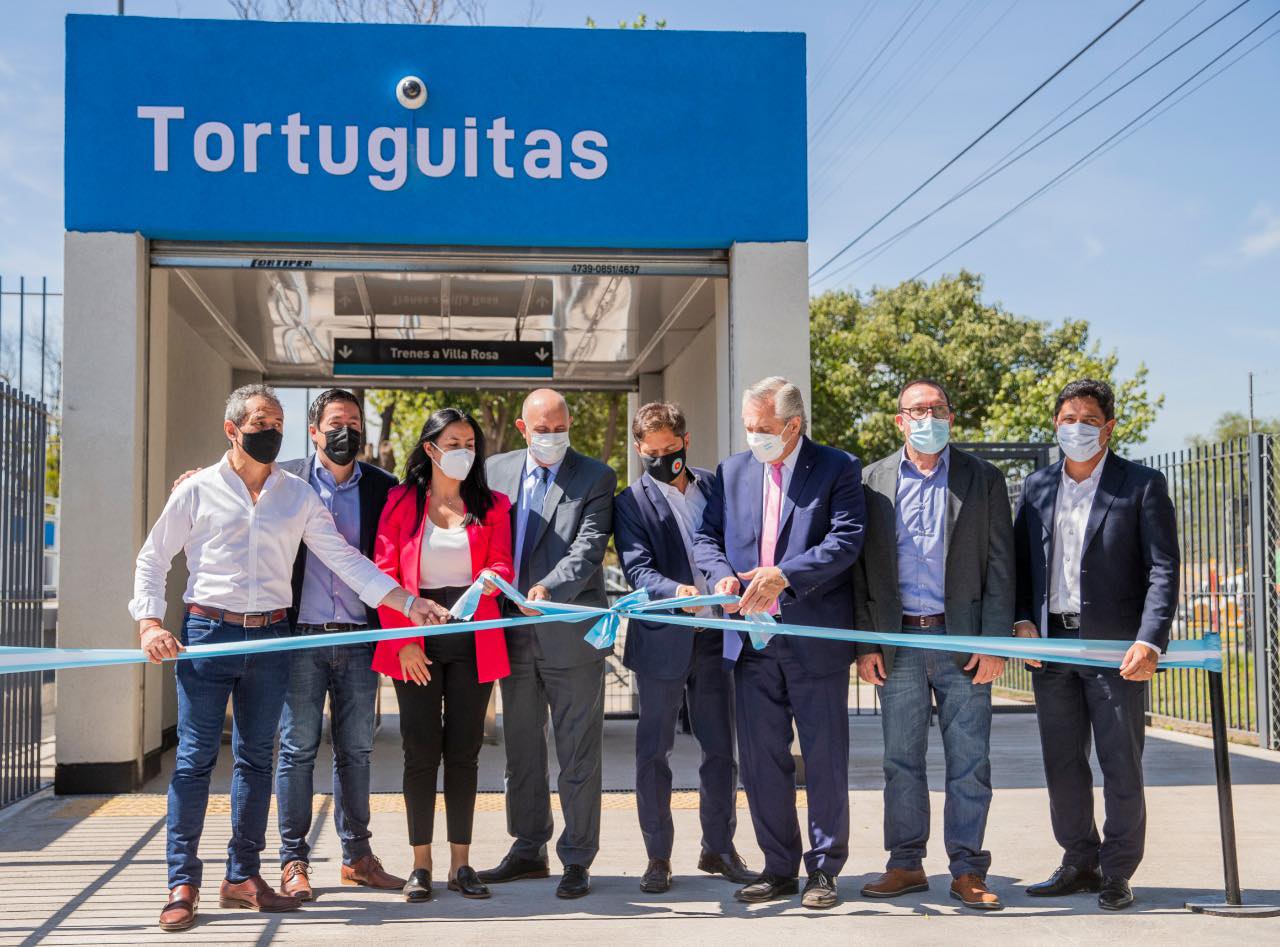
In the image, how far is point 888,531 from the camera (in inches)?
217

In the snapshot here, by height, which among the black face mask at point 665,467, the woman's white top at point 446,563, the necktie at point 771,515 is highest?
the black face mask at point 665,467

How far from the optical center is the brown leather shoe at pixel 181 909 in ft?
16.5

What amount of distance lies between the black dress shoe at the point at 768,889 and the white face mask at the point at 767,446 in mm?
1798

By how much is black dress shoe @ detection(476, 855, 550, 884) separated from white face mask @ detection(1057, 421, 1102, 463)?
3033 mm

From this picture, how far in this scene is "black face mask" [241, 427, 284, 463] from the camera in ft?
17.5

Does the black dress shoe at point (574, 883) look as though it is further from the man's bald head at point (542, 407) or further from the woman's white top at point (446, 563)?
the man's bald head at point (542, 407)

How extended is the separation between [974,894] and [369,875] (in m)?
2.64

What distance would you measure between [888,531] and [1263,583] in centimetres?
581

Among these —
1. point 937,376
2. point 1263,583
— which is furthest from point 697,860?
point 937,376

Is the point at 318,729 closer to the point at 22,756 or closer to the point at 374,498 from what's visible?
the point at 374,498

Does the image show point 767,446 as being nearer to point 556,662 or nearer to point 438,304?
point 556,662

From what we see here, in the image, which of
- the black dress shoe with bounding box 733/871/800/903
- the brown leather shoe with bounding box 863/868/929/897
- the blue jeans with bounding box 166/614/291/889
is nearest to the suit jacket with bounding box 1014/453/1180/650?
the brown leather shoe with bounding box 863/868/929/897

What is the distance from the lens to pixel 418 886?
17.9ft

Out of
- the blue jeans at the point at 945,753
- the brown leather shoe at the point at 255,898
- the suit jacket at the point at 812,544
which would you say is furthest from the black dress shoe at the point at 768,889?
the brown leather shoe at the point at 255,898
